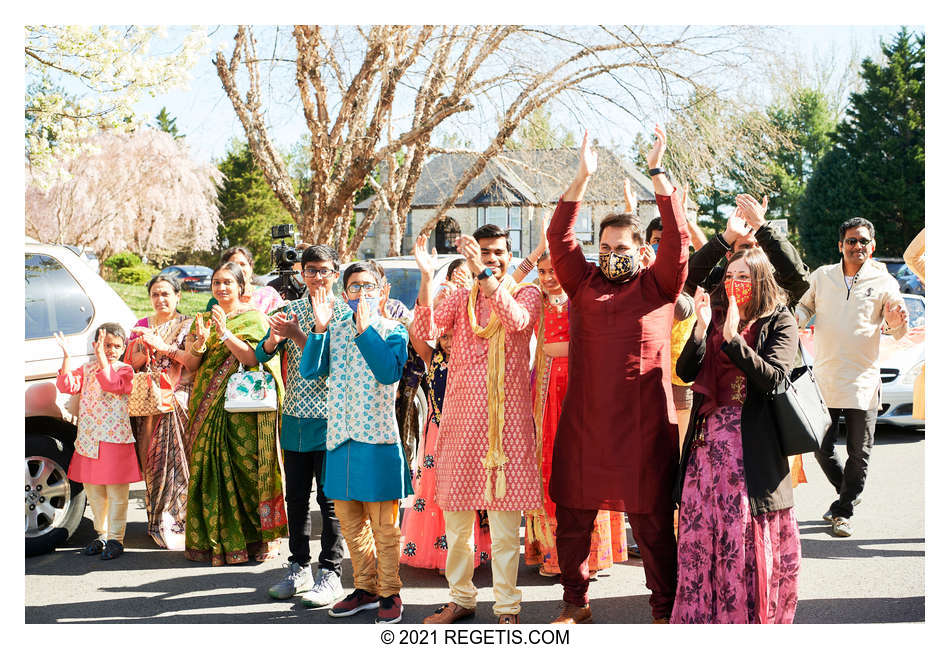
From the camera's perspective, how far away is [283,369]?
467 cm

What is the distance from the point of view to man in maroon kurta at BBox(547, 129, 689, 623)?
12.3 feet

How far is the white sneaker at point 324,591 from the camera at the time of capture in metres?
4.25

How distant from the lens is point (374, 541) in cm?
420

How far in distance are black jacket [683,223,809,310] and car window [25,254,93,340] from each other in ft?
13.1

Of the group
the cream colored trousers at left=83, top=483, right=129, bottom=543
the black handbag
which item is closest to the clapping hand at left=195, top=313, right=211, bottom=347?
the cream colored trousers at left=83, top=483, right=129, bottom=543

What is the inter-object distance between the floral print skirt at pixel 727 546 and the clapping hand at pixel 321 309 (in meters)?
1.90

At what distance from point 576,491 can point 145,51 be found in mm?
9077

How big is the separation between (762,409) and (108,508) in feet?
13.5

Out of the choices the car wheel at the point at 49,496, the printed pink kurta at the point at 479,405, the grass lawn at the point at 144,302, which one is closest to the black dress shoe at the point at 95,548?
the car wheel at the point at 49,496

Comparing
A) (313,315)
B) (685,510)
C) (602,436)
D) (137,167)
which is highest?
(137,167)

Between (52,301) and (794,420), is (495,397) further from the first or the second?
(52,301)

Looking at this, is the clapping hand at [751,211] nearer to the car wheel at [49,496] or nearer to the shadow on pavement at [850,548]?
the shadow on pavement at [850,548]

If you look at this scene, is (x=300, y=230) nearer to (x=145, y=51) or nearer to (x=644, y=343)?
(x=145, y=51)
